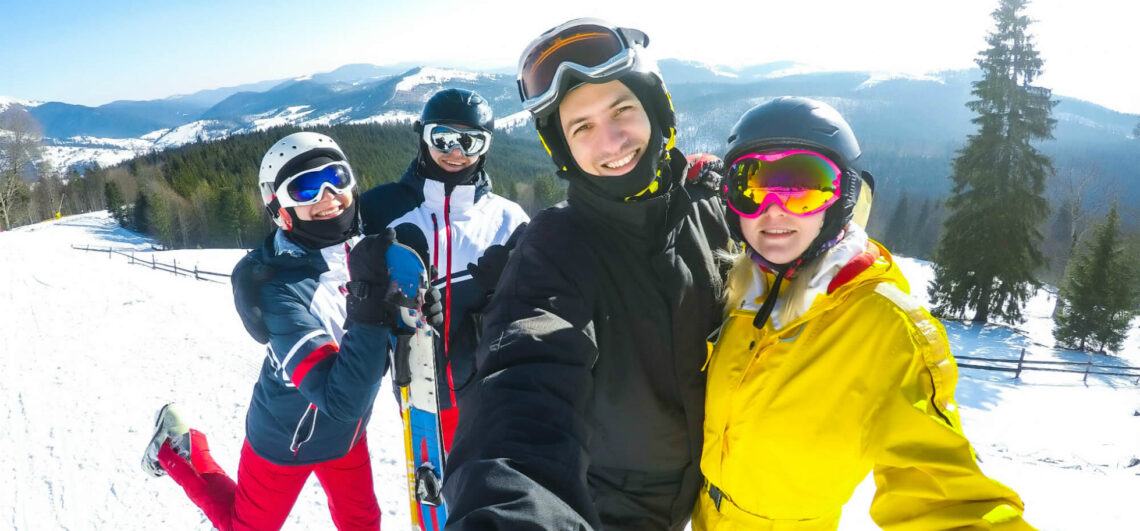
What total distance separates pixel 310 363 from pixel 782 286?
267 cm

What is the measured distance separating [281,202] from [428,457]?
207 centimetres

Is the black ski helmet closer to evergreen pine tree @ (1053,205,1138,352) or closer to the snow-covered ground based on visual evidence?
the snow-covered ground

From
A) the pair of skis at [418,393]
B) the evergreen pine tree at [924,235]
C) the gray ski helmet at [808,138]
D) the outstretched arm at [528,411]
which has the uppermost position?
the gray ski helmet at [808,138]

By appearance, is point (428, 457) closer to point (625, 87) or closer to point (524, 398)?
point (524, 398)

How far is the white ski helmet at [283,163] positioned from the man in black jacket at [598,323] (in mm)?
2009

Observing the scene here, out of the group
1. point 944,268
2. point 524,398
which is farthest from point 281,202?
point 944,268

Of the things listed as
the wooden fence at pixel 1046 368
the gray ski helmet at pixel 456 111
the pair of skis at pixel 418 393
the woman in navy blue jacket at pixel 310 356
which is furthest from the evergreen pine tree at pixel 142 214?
the wooden fence at pixel 1046 368

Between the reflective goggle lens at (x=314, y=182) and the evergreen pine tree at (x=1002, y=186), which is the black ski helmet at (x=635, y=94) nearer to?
the reflective goggle lens at (x=314, y=182)

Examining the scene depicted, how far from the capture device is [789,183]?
6.95 ft

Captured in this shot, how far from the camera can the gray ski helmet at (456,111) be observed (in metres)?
3.94

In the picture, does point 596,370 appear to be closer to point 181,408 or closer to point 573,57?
point 573,57

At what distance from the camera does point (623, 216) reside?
6.48ft

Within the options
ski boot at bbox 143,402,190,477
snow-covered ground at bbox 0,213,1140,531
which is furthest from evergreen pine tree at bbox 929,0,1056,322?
ski boot at bbox 143,402,190,477

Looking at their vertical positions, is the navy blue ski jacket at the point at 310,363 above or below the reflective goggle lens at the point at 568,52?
below
